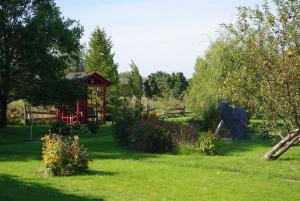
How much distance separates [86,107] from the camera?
115 feet

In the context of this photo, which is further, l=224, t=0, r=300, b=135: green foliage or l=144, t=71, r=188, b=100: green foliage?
l=144, t=71, r=188, b=100: green foliage

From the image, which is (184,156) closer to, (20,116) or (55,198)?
(55,198)

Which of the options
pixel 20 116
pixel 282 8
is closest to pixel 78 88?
pixel 20 116

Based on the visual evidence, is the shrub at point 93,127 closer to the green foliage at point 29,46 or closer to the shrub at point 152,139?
the green foliage at point 29,46

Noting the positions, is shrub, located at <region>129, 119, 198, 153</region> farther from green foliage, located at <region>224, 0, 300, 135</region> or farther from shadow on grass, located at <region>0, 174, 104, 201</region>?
shadow on grass, located at <region>0, 174, 104, 201</region>

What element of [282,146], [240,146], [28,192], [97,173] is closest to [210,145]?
[282,146]

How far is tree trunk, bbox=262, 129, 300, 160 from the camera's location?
16.7 metres

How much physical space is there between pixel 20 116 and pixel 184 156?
898 inches

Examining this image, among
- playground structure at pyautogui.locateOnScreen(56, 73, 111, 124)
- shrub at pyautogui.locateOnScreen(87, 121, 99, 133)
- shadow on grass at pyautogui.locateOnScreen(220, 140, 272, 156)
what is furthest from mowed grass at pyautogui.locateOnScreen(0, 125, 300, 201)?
playground structure at pyautogui.locateOnScreen(56, 73, 111, 124)

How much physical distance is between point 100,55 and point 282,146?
106 ft

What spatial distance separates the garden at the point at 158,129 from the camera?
1153 centimetres

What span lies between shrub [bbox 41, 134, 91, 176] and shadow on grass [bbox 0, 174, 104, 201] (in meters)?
1.10

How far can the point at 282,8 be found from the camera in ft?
41.8

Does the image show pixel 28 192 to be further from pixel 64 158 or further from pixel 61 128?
pixel 61 128
